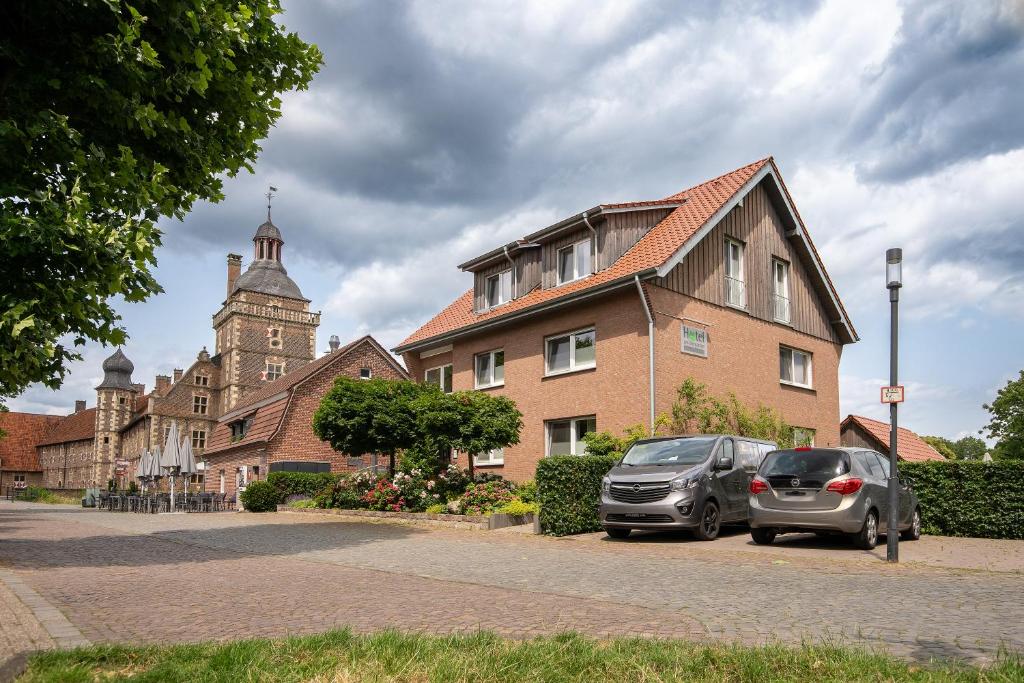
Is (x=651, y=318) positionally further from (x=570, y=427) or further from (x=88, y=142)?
(x=88, y=142)

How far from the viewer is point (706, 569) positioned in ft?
32.8

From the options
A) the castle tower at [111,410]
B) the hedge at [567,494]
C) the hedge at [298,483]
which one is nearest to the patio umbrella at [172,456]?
the hedge at [298,483]

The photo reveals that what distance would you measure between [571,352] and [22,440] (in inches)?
3819

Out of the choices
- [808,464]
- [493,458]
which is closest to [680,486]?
[808,464]

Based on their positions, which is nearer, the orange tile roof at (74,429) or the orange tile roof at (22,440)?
the orange tile roof at (74,429)

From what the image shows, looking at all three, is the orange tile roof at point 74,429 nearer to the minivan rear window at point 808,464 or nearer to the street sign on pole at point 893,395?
the minivan rear window at point 808,464

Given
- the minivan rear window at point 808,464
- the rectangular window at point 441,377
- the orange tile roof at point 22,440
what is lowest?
the orange tile roof at point 22,440

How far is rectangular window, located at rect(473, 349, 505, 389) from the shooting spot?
23.9 metres

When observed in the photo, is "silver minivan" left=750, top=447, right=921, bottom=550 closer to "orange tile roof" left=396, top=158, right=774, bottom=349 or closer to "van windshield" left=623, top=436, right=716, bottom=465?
"van windshield" left=623, top=436, right=716, bottom=465

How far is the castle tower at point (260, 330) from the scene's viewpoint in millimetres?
70062

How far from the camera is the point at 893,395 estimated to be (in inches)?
441

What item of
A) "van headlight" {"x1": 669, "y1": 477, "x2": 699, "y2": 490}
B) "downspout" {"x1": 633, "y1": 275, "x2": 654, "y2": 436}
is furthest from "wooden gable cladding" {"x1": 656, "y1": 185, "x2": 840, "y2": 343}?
"van headlight" {"x1": 669, "y1": 477, "x2": 699, "y2": 490}

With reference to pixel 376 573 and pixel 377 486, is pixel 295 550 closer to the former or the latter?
pixel 376 573

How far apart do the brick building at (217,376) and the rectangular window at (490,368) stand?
4413 cm
